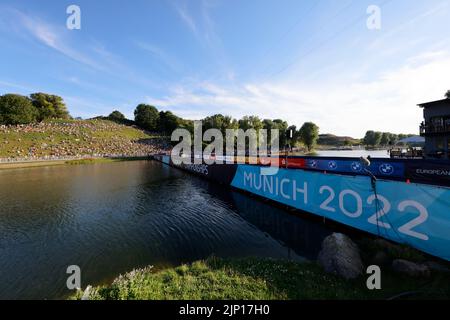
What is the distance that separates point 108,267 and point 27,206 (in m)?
12.2

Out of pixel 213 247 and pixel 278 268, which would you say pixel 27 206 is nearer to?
pixel 213 247

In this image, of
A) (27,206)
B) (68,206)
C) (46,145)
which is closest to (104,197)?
(68,206)

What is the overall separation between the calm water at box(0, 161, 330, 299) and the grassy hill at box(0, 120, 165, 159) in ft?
174

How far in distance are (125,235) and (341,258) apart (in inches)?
353

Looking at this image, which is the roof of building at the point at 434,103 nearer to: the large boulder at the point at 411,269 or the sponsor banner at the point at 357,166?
the sponsor banner at the point at 357,166

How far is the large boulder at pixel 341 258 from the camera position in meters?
5.53

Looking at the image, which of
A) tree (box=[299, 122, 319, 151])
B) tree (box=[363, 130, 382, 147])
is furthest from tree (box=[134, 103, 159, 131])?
tree (box=[363, 130, 382, 147])

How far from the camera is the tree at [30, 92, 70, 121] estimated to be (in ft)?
300

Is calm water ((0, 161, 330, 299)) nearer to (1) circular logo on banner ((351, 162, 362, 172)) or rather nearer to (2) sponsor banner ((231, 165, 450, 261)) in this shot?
(2) sponsor banner ((231, 165, 450, 261))

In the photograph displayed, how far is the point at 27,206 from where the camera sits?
47.0 ft

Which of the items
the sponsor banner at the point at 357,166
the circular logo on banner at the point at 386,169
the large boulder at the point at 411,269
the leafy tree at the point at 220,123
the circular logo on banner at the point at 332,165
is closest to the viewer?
the large boulder at the point at 411,269

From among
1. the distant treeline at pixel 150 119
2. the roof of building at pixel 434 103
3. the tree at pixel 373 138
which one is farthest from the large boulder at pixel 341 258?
the tree at pixel 373 138

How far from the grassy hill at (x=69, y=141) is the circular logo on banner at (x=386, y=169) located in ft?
221

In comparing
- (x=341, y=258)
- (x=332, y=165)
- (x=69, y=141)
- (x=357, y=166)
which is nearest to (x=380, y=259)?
(x=341, y=258)
